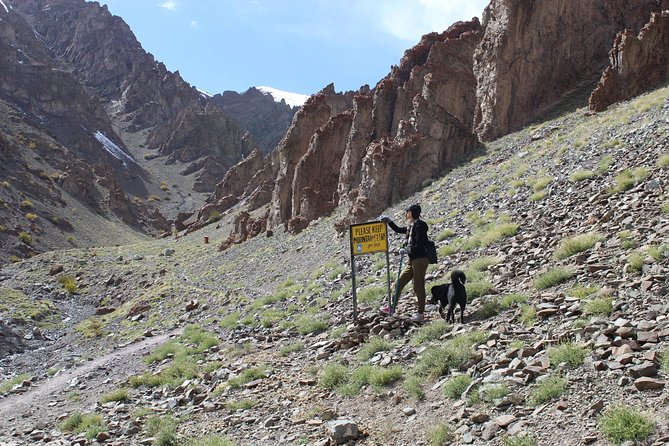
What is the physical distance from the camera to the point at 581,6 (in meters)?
35.2

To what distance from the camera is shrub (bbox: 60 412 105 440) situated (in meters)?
10.0

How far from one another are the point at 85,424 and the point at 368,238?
735 cm

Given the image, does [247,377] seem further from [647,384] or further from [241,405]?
[647,384]

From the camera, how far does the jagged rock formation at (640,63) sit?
93.5 feet

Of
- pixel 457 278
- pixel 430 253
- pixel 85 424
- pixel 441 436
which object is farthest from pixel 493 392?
pixel 85 424

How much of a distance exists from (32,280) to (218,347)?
4327 centimetres

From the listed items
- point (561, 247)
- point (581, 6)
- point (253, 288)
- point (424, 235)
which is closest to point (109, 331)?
point (253, 288)

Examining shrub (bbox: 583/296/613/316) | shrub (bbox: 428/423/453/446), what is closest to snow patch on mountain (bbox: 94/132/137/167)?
shrub (bbox: 583/296/613/316)

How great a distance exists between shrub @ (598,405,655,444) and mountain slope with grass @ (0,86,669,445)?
0.02 m

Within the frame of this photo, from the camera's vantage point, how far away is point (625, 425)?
5.17 metres

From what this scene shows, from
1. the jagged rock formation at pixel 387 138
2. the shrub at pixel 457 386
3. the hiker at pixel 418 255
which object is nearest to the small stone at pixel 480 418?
the shrub at pixel 457 386

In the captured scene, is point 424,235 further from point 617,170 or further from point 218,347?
point 617,170

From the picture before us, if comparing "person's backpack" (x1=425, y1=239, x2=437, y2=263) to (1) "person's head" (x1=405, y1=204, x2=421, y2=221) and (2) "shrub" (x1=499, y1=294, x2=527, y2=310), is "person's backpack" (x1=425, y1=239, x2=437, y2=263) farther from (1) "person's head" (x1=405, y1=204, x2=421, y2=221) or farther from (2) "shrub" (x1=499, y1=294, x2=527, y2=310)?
(2) "shrub" (x1=499, y1=294, x2=527, y2=310)

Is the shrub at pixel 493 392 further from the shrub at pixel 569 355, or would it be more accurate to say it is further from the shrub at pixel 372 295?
the shrub at pixel 372 295
